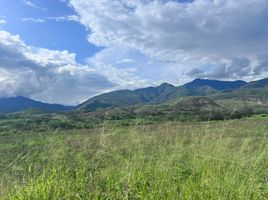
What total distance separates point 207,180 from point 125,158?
2177mm

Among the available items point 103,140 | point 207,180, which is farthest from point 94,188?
point 207,180

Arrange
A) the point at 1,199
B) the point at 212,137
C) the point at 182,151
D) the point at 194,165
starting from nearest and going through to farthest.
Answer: the point at 1,199, the point at 194,165, the point at 182,151, the point at 212,137

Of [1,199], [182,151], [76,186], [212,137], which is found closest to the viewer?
[1,199]

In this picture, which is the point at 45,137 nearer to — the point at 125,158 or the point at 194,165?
the point at 125,158

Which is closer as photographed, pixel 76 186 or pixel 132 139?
pixel 76 186

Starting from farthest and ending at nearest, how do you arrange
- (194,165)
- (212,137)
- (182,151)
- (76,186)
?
(212,137)
(182,151)
(194,165)
(76,186)

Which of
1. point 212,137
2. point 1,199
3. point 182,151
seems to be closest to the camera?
point 1,199

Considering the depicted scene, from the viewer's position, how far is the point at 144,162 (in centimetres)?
766

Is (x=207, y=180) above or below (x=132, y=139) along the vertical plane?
below

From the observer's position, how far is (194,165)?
7.47 metres

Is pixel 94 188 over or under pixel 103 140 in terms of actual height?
under

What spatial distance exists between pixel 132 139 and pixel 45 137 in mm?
1954

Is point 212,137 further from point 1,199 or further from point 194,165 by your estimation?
point 1,199

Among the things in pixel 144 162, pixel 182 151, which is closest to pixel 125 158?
pixel 144 162
